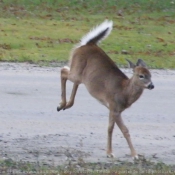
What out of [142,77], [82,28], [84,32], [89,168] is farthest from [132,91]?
[82,28]

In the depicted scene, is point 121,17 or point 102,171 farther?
point 121,17

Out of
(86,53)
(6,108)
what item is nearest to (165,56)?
(6,108)

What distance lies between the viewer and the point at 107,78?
8.74 meters

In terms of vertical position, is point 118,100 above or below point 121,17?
above

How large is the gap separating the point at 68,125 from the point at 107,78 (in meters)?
1.55

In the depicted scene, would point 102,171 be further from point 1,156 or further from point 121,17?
point 121,17

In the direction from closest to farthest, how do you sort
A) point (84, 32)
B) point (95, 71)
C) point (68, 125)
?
point (95, 71) → point (68, 125) → point (84, 32)

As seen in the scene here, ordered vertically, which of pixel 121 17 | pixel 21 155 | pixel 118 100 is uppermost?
pixel 118 100

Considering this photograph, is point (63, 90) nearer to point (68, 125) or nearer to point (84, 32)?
point (68, 125)

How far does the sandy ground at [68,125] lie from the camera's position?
8.48 meters

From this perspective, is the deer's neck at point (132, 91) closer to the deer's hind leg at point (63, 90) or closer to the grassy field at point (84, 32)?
the grassy field at point (84, 32)

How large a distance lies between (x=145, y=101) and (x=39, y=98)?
177 centimetres

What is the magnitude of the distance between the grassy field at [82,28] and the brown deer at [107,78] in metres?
6.77

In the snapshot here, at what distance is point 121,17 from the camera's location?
25.4m
